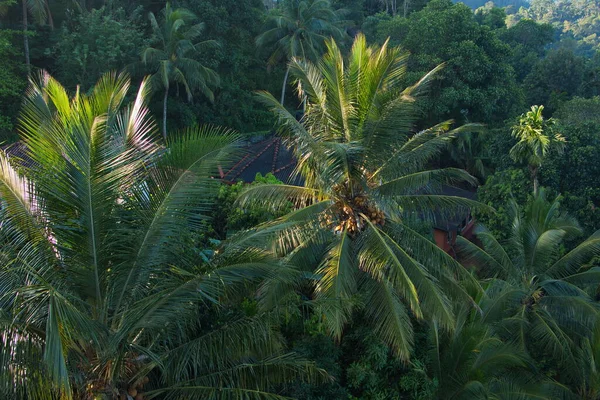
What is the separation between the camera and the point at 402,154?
10328 mm

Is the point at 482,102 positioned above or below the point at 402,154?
below

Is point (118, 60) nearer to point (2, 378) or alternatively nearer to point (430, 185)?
point (430, 185)

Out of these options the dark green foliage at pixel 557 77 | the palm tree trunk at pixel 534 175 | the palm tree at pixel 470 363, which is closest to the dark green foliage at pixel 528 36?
the dark green foliage at pixel 557 77

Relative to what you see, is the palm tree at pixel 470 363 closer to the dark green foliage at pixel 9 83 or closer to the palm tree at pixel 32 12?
the dark green foliage at pixel 9 83

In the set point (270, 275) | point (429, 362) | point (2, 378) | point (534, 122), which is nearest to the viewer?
point (2, 378)

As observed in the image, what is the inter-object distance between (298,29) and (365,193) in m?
Result: 22.3

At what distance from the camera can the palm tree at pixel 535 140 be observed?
19844mm

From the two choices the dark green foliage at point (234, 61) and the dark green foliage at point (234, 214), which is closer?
the dark green foliage at point (234, 214)

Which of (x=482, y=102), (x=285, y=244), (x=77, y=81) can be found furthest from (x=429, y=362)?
(x=77, y=81)

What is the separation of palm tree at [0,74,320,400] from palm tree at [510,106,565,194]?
15.9m

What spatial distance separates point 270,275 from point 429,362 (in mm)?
5003

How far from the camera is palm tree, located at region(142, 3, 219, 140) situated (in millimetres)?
25797

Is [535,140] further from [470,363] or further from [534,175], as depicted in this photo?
[470,363]

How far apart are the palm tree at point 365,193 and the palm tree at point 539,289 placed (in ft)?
11.9
